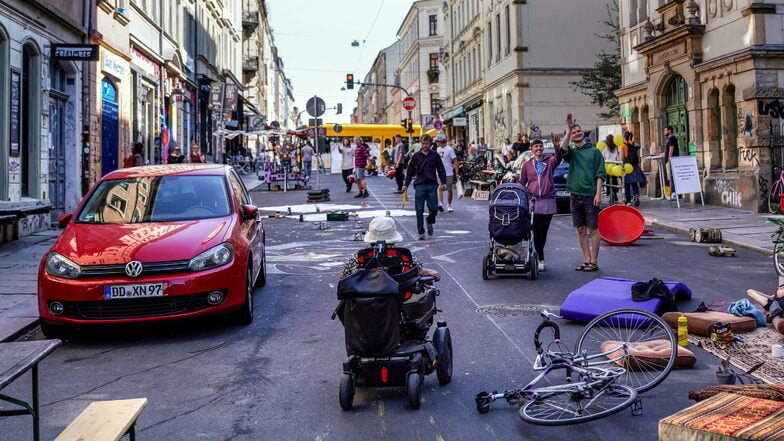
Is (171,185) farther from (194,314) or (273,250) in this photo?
(273,250)

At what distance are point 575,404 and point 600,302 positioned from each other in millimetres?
2827

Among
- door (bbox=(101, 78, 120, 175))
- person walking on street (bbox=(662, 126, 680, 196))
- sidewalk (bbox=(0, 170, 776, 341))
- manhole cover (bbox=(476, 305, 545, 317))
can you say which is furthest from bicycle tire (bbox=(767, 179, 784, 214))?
door (bbox=(101, 78, 120, 175))

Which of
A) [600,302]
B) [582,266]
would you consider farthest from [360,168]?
[600,302]

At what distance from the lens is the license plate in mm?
7258

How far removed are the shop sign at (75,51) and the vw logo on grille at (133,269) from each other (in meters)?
10.4

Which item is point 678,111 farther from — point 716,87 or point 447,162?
point 447,162

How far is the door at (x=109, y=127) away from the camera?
2148cm

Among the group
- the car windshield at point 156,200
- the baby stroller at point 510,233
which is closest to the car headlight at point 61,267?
the car windshield at point 156,200

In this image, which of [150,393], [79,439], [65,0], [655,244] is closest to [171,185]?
[150,393]

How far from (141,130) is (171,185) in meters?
18.7

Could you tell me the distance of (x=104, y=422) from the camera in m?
3.76

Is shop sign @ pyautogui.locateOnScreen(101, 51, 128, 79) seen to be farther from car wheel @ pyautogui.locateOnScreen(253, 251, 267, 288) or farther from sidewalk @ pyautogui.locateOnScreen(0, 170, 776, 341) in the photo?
car wheel @ pyautogui.locateOnScreen(253, 251, 267, 288)

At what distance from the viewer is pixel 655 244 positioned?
14227 millimetres

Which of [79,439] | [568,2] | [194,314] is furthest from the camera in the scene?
[568,2]
